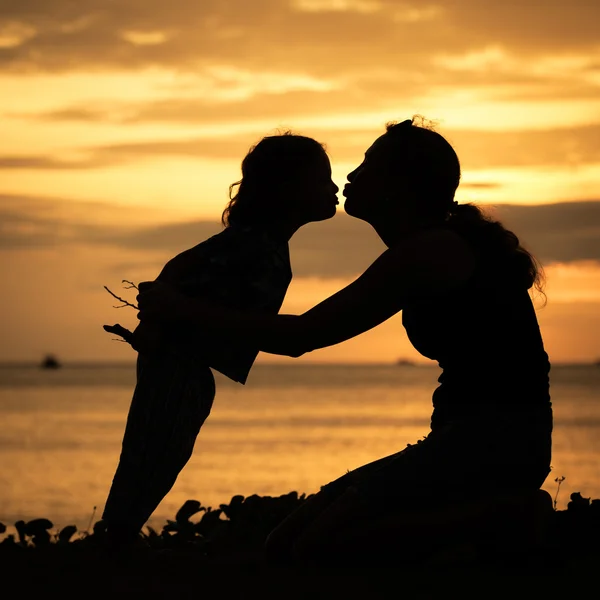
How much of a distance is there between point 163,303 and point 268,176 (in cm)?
109

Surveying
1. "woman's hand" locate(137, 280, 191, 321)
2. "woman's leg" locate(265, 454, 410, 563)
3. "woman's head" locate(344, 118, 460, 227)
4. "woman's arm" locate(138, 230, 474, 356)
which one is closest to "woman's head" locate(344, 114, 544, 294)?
"woman's head" locate(344, 118, 460, 227)

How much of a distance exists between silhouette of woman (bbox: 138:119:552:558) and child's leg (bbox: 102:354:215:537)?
510 millimetres

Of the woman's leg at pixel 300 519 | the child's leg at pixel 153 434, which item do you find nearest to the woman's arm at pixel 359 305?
the child's leg at pixel 153 434

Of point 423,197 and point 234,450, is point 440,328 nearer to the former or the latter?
point 423,197

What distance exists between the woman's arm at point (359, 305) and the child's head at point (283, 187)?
90 cm

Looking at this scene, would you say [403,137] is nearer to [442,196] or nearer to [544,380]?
[442,196]

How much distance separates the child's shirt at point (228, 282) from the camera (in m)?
5.78

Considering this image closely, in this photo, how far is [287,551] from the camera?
5730mm

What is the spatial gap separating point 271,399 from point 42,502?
70.9 meters

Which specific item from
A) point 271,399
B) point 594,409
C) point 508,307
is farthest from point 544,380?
point 271,399

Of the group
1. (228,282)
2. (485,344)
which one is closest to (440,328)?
(485,344)

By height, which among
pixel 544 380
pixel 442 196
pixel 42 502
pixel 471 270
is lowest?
pixel 42 502

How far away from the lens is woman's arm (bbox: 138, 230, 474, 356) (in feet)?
16.7

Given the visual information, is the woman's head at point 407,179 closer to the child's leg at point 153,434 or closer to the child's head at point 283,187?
the child's head at point 283,187
